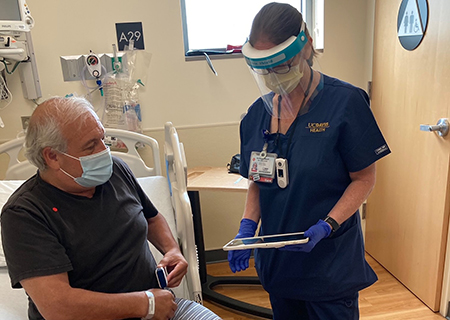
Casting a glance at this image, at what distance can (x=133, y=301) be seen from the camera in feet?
3.66

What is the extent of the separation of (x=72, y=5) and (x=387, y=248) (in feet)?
8.27

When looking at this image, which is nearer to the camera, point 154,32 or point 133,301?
point 133,301

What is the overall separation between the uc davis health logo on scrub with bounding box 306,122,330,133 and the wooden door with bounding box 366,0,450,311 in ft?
3.40

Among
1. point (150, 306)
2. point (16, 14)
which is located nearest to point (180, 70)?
point (16, 14)

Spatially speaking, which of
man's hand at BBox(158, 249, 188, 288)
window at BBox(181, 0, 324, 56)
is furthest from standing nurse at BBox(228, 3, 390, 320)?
window at BBox(181, 0, 324, 56)

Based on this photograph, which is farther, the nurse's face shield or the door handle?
the door handle

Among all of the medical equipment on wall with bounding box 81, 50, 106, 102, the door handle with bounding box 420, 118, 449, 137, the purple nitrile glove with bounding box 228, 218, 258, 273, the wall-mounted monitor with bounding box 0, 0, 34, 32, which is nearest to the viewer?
the purple nitrile glove with bounding box 228, 218, 258, 273

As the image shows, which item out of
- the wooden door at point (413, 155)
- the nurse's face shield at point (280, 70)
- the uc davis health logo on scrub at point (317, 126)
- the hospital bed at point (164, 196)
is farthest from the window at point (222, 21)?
the uc davis health logo on scrub at point (317, 126)

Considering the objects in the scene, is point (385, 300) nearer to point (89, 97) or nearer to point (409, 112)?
point (409, 112)

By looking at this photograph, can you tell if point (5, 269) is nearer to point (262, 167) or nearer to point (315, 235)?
point (262, 167)

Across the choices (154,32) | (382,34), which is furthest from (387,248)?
(154,32)

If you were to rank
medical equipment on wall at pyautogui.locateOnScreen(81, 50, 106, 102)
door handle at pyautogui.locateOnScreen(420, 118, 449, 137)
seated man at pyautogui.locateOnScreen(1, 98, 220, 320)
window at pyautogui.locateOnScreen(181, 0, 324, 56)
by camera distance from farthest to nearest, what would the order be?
window at pyautogui.locateOnScreen(181, 0, 324, 56) → medical equipment on wall at pyautogui.locateOnScreen(81, 50, 106, 102) → door handle at pyautogui.locateOnScreen(420, 118, 449, 137) → seated man at pyautogui.locateOnScreen(1, 98, 220, 320)

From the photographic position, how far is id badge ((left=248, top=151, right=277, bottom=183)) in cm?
117

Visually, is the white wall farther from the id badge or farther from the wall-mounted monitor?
the id badge
